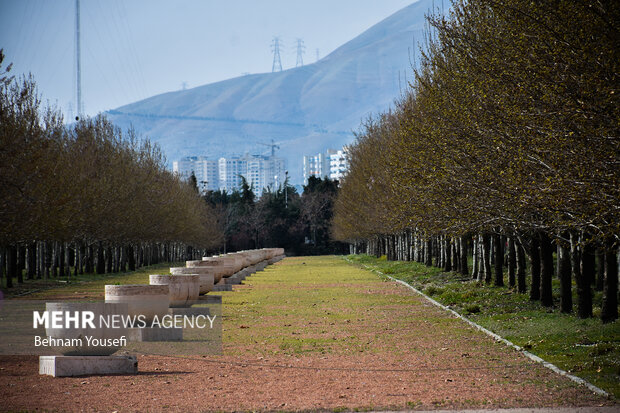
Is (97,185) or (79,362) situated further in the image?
(97,185)

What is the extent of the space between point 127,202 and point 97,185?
22.0 feet

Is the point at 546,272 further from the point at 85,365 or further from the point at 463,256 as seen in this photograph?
the point at 463,256

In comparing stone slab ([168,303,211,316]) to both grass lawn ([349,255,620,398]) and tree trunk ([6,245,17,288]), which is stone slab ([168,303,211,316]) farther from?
tree trunk ([6,245,17,288])

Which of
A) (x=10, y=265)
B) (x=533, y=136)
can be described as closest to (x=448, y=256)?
(x=10, y=265)

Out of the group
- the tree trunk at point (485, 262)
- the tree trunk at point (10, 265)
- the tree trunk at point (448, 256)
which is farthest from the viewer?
the tree trunk at point (448, 256)

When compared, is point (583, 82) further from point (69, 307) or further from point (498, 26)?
point (69, 307)

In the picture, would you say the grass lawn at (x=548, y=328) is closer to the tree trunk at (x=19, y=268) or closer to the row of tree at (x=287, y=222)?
the tree trunk at (x=19, y=268)

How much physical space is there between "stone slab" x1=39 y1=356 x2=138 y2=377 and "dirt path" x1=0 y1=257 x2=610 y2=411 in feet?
0.83

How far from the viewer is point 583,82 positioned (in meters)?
15.2

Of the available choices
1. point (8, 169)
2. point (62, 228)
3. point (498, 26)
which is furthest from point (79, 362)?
point (62, 228)

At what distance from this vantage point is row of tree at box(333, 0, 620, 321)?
15.0 meters

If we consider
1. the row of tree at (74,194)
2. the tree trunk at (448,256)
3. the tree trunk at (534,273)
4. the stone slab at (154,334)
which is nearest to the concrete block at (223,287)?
the row of tree at (74,194)

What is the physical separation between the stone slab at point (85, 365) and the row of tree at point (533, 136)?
8.00m

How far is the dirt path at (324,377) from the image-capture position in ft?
39.4
